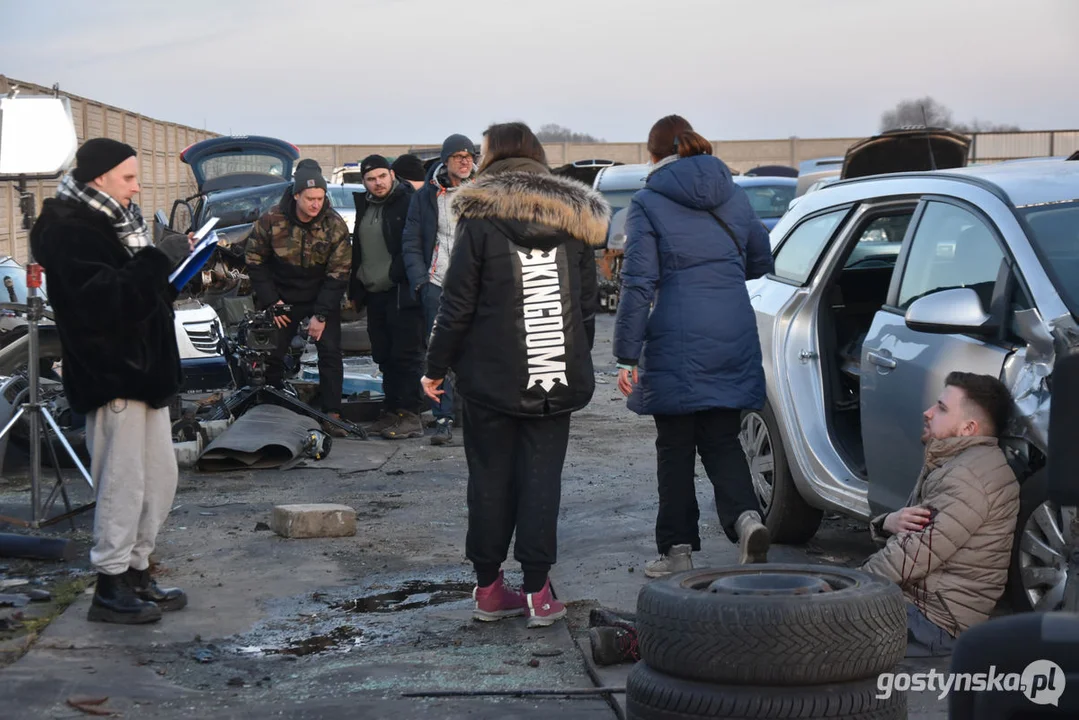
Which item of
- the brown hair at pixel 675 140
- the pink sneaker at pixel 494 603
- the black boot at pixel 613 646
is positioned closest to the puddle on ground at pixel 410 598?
the pink sneaker at pixel 494 603

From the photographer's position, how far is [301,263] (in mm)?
10570

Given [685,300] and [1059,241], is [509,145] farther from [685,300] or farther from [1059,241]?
[1059,241]

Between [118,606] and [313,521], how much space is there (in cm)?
177

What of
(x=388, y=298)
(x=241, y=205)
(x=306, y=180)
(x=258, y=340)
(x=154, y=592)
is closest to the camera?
(x=154, y=592)

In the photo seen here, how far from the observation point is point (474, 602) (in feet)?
19.7

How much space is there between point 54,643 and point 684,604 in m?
2.70

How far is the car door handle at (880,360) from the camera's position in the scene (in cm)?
564

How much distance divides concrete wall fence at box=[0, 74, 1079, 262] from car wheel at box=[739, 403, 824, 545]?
5.83 metres

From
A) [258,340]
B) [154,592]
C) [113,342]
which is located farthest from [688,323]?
[258,340]

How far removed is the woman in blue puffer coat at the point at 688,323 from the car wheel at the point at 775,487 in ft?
1.85

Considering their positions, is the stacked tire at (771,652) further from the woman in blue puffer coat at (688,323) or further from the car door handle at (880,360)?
the woman in blue puffer coat at (688,323)

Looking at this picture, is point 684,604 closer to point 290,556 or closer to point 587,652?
point 587,652

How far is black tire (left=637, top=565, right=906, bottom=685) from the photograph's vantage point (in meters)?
3.62

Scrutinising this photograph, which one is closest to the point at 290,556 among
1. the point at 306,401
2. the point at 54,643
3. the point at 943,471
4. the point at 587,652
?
the point at 54,643
